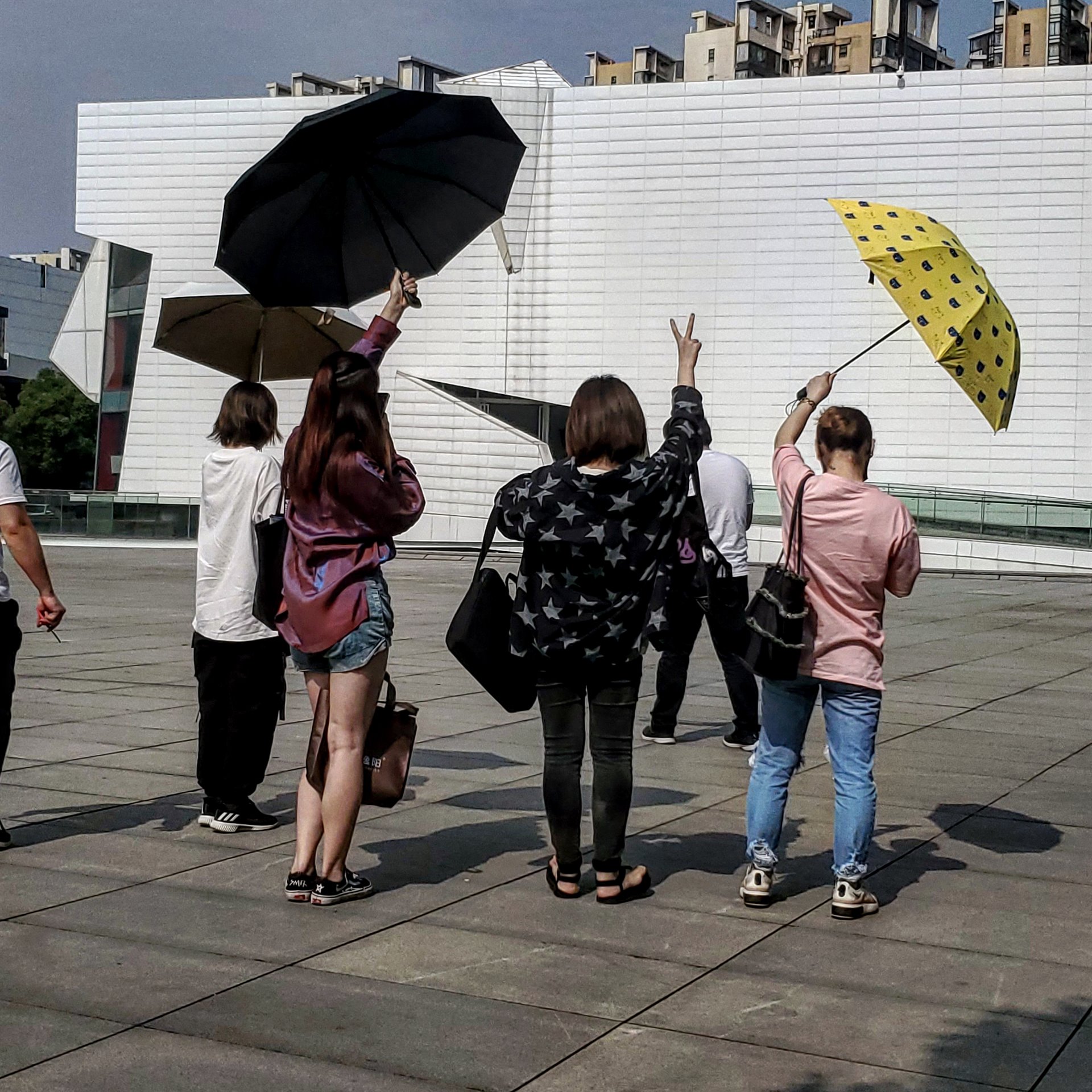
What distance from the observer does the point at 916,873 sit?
19.1 ft

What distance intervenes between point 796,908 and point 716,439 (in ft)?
122

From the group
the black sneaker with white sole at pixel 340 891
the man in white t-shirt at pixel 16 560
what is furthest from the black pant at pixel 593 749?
the man in white t-shirt at pixel 16 560

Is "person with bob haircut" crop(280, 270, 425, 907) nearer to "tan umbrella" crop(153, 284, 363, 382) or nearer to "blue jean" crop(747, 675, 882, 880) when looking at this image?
"blue jean" crop(747, 675, 882, 880)

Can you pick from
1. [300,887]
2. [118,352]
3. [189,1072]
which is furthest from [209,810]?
[118,352]

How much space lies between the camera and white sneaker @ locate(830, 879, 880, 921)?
514 cm

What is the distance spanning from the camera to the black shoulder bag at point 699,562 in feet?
17.4

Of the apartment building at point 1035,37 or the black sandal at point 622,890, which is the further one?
the apartment building at point 1035,37

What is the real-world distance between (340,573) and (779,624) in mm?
1439

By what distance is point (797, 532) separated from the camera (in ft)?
17.5

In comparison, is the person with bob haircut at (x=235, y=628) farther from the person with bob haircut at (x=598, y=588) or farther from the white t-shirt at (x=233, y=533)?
the person with bob haircut at (x=598, y=588)

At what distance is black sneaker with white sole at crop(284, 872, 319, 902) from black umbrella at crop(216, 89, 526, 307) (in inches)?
91.3

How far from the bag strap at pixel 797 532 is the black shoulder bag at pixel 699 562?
215mm

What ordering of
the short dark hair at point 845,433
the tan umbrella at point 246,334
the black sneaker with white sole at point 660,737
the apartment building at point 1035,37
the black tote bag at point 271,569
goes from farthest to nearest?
the apartment building at point 1035,37 → the black sneaker with white sole at point 660,737 → the tan umbrella at point 246,334 → the black tote bag at point 271,569 → the short dark hair at point 845,433

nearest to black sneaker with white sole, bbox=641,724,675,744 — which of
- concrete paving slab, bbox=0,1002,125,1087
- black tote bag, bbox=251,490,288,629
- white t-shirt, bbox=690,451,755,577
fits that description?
white t-shirt, bbox=690,451,755,577
